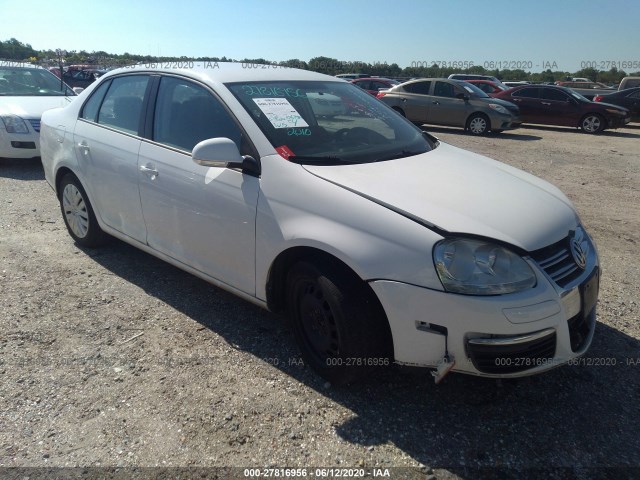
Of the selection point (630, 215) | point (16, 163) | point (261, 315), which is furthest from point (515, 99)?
point (261, 315)

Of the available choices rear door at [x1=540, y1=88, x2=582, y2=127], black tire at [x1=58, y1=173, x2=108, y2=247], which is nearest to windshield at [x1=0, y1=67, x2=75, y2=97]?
black tire at [x1=58, y1=173, x2=108, y2=247]

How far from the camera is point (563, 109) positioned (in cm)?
1550

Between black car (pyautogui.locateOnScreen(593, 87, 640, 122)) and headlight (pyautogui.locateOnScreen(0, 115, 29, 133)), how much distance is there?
16125 millimetres

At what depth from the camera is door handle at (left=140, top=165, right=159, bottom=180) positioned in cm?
346

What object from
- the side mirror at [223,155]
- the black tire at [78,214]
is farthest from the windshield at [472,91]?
the side mirror at [223,155]

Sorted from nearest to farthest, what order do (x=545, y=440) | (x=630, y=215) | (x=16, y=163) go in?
(x=545, y=440) < (x=630, y=215) < (x=16, y=163)

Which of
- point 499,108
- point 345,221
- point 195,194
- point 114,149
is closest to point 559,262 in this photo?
point 345,221

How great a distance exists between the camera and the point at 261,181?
288cm

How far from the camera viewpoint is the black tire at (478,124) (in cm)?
1422

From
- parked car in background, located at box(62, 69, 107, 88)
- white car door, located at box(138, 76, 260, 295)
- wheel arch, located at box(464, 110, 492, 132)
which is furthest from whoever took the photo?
parked car in background, located at box(62, 69, 107, 88)

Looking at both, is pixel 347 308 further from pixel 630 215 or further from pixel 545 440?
pixel 630 215

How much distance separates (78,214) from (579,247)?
3975 mm

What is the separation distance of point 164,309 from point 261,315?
27.5 inches

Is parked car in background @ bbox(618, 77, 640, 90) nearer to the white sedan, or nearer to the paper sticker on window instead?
the white sedan
